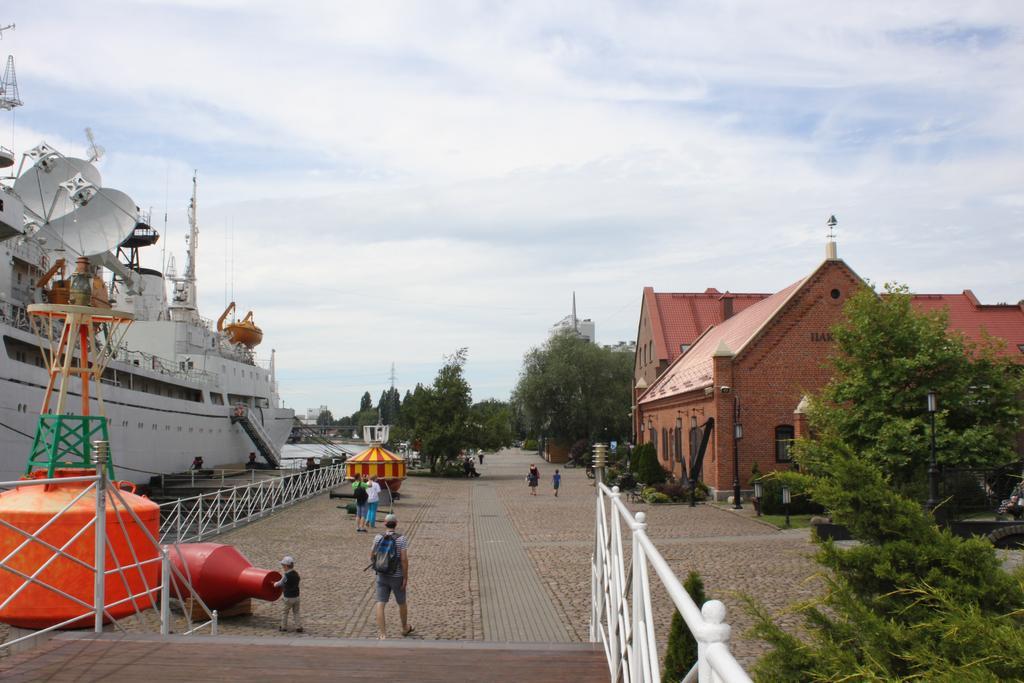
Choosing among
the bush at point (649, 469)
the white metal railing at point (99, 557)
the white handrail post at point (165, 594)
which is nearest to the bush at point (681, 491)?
the bush at point (649, 469)

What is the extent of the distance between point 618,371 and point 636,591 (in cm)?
6386

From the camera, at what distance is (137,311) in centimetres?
4838

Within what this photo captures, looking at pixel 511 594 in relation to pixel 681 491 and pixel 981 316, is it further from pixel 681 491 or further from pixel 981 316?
pixel 981 316

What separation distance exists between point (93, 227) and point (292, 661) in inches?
1259

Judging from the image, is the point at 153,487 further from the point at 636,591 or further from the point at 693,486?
the point at 636,591

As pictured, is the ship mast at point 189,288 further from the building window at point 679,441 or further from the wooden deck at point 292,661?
the wooden deck at point 292,661

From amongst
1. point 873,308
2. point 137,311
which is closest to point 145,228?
point 137,311

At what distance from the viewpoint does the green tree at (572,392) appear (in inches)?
2552

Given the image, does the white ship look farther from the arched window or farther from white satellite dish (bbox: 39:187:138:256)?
the arched window

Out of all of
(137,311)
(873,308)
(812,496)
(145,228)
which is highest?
(145,228)

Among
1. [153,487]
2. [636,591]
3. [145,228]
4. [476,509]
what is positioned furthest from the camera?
[145,228]

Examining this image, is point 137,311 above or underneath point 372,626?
above

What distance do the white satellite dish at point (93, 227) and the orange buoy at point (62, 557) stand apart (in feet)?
87.2

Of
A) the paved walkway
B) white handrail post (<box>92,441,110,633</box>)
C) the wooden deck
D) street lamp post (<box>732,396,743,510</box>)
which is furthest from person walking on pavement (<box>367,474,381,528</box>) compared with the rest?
the wooden deck
